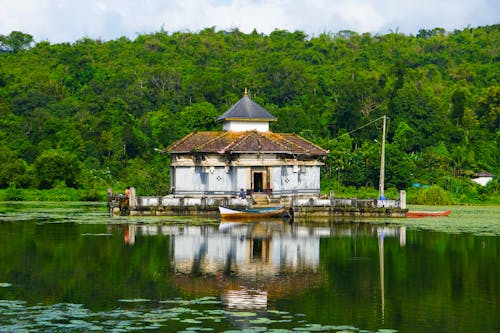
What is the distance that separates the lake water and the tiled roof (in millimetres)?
9018

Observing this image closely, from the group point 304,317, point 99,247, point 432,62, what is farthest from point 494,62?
point 304,317

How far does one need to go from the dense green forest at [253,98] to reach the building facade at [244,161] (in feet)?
38.4

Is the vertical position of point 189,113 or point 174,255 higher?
point 189,113

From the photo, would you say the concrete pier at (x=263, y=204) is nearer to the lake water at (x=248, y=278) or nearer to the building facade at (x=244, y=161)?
the building facade at (x=244, y=161)

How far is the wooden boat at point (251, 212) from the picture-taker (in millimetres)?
41188

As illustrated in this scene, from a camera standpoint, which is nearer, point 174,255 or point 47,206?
point 174,255

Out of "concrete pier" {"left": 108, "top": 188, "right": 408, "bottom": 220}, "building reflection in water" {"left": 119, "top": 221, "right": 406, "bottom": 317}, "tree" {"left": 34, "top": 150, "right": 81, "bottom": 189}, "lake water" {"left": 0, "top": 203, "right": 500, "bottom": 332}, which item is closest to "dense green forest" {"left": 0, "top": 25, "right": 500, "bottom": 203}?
"tree" {"left": 34, "top": 150, "right": 81, "bottom": 189}

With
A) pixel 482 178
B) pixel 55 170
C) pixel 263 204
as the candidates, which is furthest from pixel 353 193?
pixel 55 170

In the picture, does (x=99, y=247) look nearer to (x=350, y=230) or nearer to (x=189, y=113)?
(x=350, y=230)

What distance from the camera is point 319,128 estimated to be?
80.2 m

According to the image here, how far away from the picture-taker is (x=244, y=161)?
47.1 m

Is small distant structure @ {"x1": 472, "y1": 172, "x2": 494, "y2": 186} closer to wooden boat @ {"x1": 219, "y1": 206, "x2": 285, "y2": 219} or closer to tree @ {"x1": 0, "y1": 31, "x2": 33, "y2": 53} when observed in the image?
wooden boat @ {"x1": 219, "y1": 206, "x2": 285, "y2": 219}

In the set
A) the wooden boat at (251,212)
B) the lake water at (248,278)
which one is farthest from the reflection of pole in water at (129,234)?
the wooden boat at (251,212)

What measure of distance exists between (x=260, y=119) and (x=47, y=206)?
50.1ft
